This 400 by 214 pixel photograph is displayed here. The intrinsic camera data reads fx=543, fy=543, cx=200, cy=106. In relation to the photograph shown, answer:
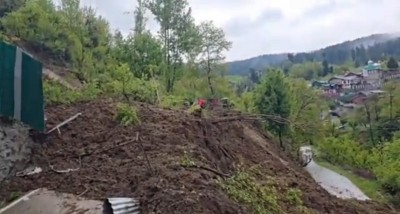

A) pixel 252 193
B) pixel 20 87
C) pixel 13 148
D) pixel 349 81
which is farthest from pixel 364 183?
pixel 349 81

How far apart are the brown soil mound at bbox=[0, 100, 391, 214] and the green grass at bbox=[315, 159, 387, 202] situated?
20.4ft

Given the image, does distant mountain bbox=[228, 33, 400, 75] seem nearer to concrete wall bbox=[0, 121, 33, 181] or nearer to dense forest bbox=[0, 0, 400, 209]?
dense forest bbox=[0, 0, 400, 209]

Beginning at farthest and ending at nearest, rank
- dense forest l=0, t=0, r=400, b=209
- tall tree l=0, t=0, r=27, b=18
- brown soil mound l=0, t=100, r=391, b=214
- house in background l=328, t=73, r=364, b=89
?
house in background l=328, t=73, r=364, b=89 < tall tree l=0, t=0, r=27, b=18 < dense forest l=0, t=0, r=400, b=209 < brown soil mound l=0, t=100, r=391, b=214

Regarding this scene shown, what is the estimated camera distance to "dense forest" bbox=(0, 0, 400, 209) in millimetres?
12277

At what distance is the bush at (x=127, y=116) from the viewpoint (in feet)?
29.0

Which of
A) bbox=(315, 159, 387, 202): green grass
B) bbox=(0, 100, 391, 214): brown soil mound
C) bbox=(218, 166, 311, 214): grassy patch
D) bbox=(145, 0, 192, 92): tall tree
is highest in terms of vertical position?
bbox=(145, 0, 192, 92): tall tree

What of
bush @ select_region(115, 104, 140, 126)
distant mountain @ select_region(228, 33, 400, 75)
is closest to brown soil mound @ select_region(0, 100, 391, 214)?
bush @ select_region(115, 104, 140, 126)

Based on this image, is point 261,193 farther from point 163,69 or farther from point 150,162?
point 163,69

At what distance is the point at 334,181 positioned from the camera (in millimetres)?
17438

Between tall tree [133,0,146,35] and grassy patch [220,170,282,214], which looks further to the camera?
tall tree [133,0,146,35]

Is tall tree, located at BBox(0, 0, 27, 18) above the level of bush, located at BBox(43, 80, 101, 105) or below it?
→ above

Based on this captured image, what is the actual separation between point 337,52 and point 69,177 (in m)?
103

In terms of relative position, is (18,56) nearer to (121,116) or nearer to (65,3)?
(121,116)

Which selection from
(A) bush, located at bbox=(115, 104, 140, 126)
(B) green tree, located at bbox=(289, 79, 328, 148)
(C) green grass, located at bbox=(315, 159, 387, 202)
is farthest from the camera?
(B) green tree, located at bbox=(289, 79, 328, 148)
